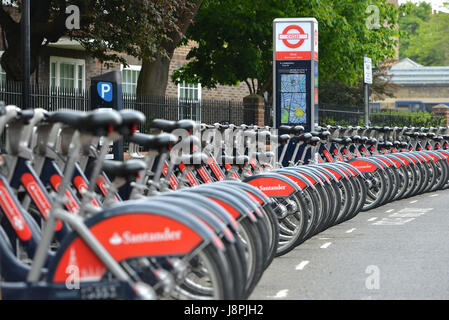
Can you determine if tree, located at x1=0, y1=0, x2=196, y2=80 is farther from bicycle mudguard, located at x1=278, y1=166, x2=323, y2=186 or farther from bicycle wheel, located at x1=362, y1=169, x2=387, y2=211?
bicycle mudguard, located at x1=278, y1=166, x2=323, y2=186

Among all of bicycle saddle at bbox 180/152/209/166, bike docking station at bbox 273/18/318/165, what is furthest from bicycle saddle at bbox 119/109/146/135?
bike docking station at bbox 273/18/318/165

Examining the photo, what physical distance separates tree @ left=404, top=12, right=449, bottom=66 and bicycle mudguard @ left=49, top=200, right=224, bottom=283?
106702 mm

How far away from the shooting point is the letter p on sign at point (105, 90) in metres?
9.85

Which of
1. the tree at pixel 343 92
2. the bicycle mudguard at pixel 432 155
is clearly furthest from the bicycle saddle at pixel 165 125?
the tree at pixel 343 92

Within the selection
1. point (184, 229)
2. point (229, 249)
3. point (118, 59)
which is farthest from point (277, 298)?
point (118, 59)

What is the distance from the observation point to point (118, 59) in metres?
21.0

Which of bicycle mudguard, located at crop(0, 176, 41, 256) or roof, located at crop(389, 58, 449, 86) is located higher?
roof, located at crop(389, 58, 449, 86)

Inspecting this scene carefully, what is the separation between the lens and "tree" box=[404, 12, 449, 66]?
110812mm

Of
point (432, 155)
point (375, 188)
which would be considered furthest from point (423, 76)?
point (375, 188)

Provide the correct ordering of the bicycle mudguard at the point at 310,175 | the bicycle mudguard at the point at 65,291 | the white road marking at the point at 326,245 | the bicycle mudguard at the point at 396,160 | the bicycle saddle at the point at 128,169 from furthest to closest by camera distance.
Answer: the bicycle mudguard at the point at 396,160
the white road marking at the point at 326,245
the bicycle mudguard at the point at 310,175
the bicycle saddle at the point at 128,169
the bicycle mudguard at the point at 65,291

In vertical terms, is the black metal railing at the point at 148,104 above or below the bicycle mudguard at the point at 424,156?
above

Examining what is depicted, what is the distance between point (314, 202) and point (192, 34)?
19015 mm

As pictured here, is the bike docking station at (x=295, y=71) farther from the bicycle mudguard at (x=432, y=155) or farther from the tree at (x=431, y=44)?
the tree at (x=431, y=44)

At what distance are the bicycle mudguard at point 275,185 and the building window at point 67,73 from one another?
1801cm
